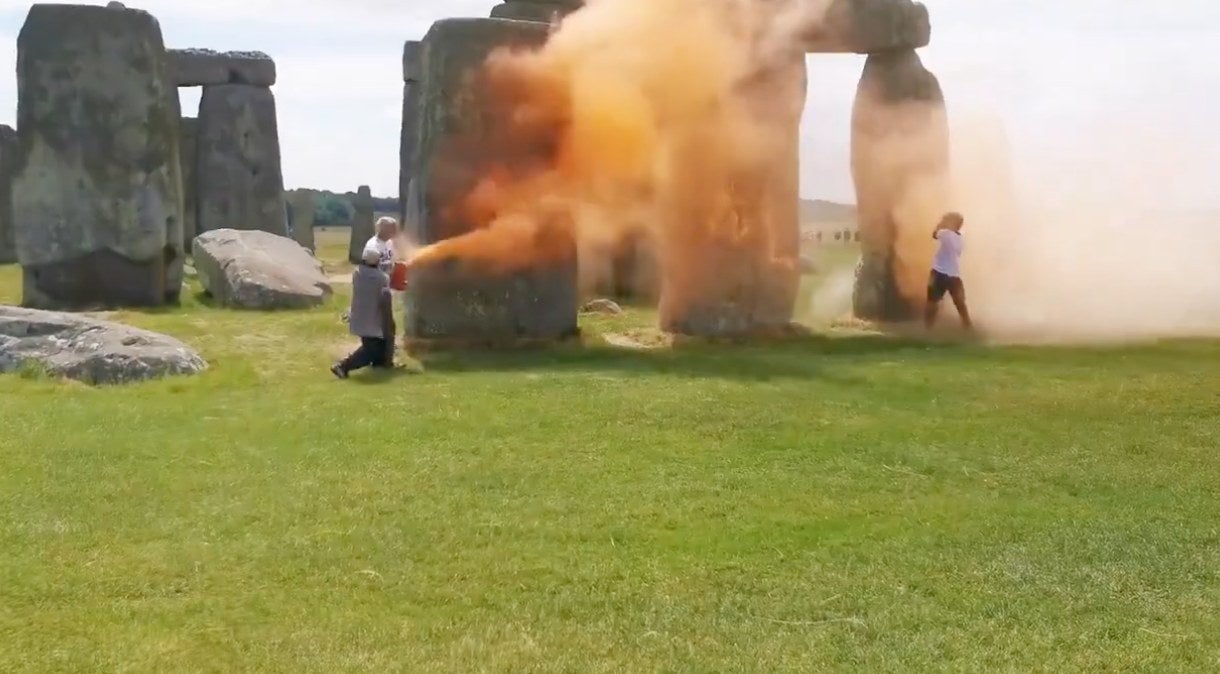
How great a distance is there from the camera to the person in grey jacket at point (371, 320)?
1152 cm

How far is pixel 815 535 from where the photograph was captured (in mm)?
6363

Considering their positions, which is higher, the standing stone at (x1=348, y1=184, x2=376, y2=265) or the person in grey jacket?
the standing stone at (x1=348, y1=184, x2=376, y2=265)

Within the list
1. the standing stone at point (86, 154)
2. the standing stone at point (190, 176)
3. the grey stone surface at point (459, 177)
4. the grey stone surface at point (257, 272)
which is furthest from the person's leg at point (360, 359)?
the standing stone at point (190, 176)

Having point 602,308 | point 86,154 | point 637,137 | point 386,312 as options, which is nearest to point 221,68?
point 86,154

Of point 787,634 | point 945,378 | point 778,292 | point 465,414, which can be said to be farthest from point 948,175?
point 787,634

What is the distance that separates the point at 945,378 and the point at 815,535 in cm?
487

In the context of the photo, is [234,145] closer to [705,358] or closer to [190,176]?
[190,176]

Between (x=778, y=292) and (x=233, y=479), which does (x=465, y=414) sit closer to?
(x=233, y=479)

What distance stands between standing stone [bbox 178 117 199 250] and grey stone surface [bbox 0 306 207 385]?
1665cm

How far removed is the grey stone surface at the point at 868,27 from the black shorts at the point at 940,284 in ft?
9.14

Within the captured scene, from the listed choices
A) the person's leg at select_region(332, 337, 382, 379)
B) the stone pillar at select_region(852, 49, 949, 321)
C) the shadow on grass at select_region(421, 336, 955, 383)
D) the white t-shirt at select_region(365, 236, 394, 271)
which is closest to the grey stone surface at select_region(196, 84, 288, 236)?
the stone pillar at select_region(852, 49, 949, 321)

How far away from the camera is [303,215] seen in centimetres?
3300

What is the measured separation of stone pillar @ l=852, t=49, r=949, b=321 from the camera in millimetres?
15867

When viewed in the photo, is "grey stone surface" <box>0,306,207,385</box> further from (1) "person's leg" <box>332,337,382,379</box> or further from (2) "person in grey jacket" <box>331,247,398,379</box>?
(2) "person in grey jacket" <box>331,247,398,379</box>
